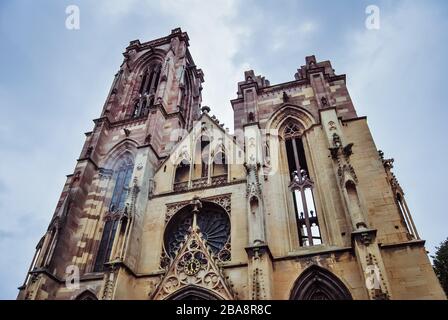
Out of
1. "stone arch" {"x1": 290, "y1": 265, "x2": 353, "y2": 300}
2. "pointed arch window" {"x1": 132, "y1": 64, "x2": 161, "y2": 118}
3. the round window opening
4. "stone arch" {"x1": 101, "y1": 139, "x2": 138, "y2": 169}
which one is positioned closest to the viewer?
"stone arch" {"x1": 290, "y1": 265, "x2": 353, "y2": 300}

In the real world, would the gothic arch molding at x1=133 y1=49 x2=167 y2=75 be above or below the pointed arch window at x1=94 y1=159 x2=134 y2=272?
above

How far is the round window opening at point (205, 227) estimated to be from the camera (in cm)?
1310

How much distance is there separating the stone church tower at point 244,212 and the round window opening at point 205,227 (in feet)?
0.16

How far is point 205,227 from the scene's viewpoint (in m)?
13.7

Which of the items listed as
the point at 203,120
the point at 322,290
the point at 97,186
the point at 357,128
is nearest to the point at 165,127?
the point at 203,120

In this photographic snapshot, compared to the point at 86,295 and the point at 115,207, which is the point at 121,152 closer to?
the point at 115,207

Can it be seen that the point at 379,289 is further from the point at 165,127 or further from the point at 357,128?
the point at 165,127

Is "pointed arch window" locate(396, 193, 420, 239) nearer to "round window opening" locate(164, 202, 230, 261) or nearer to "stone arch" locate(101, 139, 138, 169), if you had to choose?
"round window opening" locate(164, 202, 230, 261)

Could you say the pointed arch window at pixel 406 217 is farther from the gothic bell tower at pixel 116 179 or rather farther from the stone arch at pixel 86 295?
the stone arch at pixel 86 295

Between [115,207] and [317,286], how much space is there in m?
10.1

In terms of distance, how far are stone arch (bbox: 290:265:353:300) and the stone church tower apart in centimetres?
3

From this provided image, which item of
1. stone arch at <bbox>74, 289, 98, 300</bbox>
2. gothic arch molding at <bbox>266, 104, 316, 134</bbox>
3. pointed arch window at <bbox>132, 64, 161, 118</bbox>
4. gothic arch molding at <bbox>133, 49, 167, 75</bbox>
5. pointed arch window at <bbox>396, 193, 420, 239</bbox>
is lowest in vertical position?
stone arch at <bbox>74, 289, 98, 300</bbox>

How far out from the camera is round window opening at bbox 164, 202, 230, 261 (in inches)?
516

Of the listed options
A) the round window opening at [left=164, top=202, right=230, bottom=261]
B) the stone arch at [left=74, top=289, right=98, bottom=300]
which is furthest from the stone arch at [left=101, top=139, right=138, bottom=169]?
the stone arch at [left=74, top=289, right=98, bottom=300]
